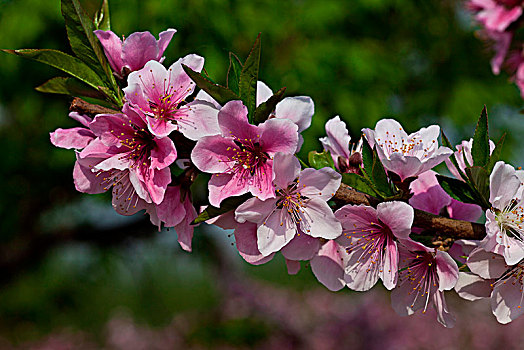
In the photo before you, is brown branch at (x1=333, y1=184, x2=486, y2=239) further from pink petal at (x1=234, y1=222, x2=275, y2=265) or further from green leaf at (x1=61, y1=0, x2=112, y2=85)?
green leaf at (x1=61, y1=0, x2=112, y2=85)

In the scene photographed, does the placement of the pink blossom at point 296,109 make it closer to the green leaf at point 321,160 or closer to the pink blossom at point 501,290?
the green leaf at point 321,160

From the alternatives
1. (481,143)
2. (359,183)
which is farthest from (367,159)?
(481,143)

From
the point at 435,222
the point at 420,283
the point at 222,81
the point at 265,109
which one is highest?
the point at 265,109

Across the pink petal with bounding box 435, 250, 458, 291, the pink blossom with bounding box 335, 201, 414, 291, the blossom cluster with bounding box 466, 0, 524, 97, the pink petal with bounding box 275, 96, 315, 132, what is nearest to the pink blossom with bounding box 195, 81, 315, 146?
the pink petal with bounding box 275, 96, 315, 132

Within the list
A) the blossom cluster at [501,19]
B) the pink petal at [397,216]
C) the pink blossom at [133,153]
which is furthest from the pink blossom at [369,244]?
the blossom cluster at [501,19]

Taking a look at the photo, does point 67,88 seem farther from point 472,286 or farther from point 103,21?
point 472,286

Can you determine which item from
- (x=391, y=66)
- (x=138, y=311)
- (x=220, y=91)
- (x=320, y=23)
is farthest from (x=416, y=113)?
(x=138, y=311)
